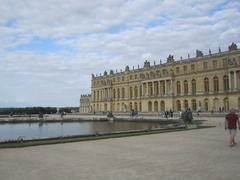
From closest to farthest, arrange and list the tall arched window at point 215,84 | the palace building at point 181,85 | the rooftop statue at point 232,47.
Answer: the rooftop statue at point 232,47 → the palace building at point 181,85 → the tall arched window at point 215,84

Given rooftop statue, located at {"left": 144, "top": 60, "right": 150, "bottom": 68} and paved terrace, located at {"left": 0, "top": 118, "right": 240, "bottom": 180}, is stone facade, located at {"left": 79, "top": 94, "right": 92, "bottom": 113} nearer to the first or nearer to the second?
rooftop statue, located at {"left": 144, "top": 60, "right": 150, "bottom": 68}

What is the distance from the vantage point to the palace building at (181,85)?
214 ft

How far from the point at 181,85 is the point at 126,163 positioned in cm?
6772

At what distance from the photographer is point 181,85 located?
76250mm

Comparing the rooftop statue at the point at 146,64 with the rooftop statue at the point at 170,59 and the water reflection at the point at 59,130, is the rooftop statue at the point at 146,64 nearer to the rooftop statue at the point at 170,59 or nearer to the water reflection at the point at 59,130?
the rooftop statue at the point at 170,59

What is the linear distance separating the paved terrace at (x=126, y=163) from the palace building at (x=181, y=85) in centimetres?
5444

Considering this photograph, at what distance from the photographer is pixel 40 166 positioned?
988 cm

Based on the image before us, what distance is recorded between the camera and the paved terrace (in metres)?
8.41

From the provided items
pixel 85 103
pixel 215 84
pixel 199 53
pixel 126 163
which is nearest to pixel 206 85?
pixel 215 84

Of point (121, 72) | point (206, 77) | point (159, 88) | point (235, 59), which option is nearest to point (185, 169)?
point (235, 59)

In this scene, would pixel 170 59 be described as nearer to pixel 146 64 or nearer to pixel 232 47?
pixel 146 64

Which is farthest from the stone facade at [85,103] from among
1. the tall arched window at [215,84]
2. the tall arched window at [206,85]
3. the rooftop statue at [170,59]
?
the tall arched window at [215,84]

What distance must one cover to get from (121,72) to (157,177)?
90.4 metres

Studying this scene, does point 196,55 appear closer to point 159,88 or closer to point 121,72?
point 159,88
